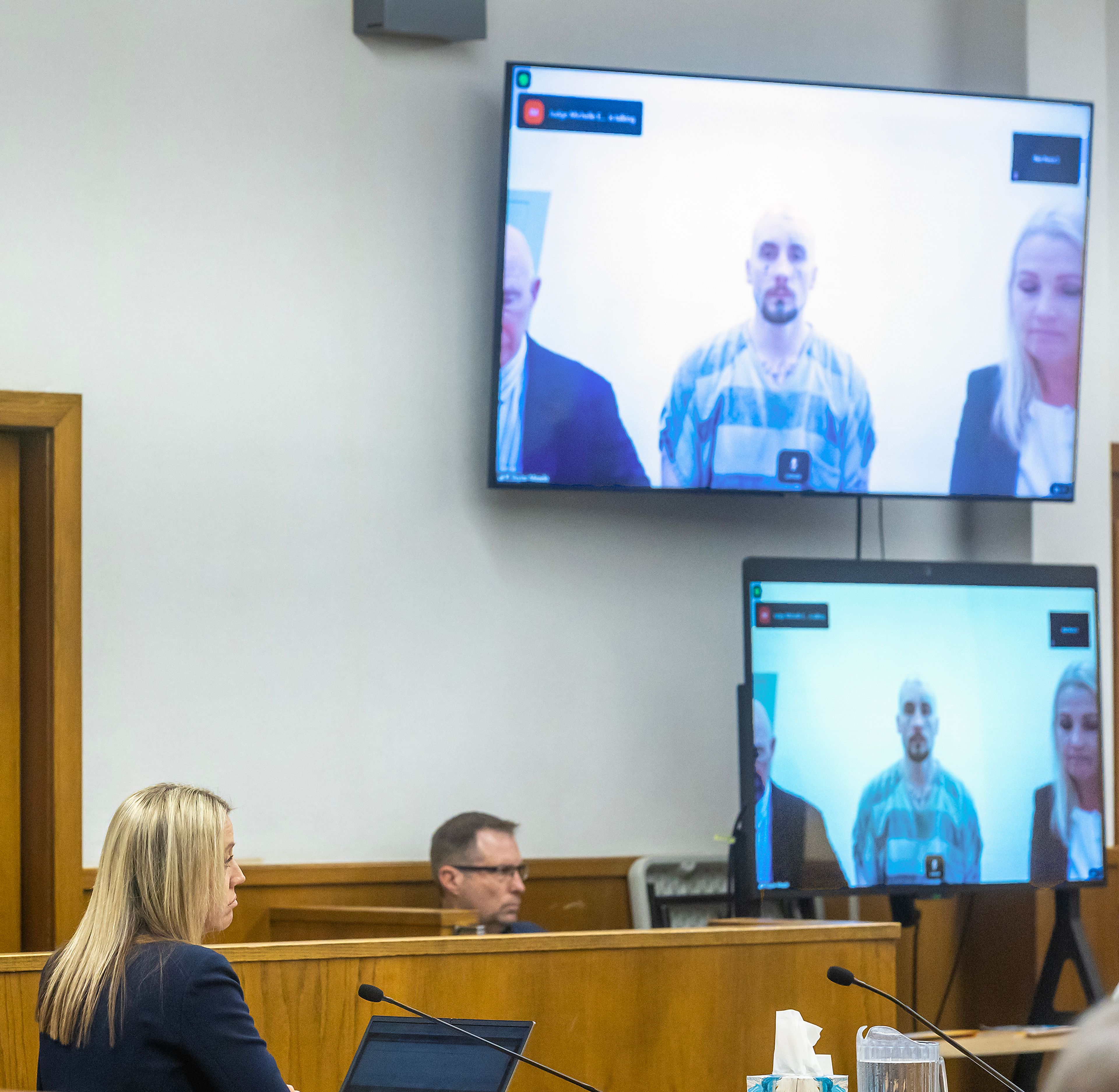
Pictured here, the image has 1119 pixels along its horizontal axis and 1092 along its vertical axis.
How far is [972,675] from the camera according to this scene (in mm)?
3740

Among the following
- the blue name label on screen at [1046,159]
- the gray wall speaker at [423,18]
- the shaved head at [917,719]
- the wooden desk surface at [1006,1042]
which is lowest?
the wooden desk surface at [1006,1042]

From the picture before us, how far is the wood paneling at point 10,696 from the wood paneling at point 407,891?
0.65 ft

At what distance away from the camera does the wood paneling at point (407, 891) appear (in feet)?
12.1

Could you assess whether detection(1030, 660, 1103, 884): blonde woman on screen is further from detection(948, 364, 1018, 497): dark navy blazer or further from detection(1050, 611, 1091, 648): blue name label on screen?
detection(948, 364, 1018, 497): dark navy blazer

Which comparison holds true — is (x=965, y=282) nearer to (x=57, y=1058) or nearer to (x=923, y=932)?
(x=923, y=932)

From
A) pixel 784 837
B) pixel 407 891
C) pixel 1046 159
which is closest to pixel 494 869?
pixel 407 891

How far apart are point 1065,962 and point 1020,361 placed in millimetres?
1569

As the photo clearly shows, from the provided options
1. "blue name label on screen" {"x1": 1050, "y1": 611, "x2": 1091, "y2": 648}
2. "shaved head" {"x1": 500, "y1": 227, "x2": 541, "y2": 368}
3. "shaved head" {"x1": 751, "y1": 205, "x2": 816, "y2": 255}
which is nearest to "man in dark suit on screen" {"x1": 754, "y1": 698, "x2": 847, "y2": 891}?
"blue name label on screen" {"x1": 1050, "y1": 611, "x2": 1091, "y2": 648}

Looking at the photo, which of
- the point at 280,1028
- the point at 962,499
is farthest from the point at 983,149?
the point at 280,1028

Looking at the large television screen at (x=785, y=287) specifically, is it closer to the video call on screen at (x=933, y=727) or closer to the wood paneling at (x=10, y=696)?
the video call on screen at (x=933, y=727)

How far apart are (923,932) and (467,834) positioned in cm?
134

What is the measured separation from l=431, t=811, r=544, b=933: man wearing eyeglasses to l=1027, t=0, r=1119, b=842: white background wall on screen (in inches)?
67.8

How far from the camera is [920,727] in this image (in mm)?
3689

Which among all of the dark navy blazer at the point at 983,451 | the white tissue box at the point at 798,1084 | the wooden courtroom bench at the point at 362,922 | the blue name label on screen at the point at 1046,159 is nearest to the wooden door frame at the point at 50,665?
the wooden courtroom bench at the point at 362,922
